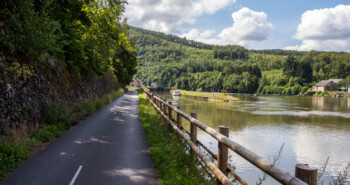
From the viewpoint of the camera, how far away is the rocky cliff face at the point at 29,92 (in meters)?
7.79

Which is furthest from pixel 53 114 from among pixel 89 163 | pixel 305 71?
pixel 305 71

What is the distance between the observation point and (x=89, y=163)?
660cm

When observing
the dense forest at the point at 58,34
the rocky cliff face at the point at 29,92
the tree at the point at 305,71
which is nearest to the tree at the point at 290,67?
the tree at the point at 305,71

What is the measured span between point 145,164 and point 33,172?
2.69m

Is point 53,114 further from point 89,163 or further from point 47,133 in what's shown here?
point 89,163

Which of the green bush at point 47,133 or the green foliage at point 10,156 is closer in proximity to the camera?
the green foliage at point 10,156

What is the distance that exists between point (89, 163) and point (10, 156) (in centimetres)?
201

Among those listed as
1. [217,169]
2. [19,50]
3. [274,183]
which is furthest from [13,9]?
[274,183]

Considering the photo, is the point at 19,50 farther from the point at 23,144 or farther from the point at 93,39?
the point at 93,39

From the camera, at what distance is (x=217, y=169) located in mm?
4223

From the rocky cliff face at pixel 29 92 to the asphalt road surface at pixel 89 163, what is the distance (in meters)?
1.43

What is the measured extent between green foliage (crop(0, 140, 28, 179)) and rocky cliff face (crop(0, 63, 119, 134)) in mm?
795

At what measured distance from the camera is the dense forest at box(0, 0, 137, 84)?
8883mm

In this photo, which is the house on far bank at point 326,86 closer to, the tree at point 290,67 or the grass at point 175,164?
the tree at point 290,67
